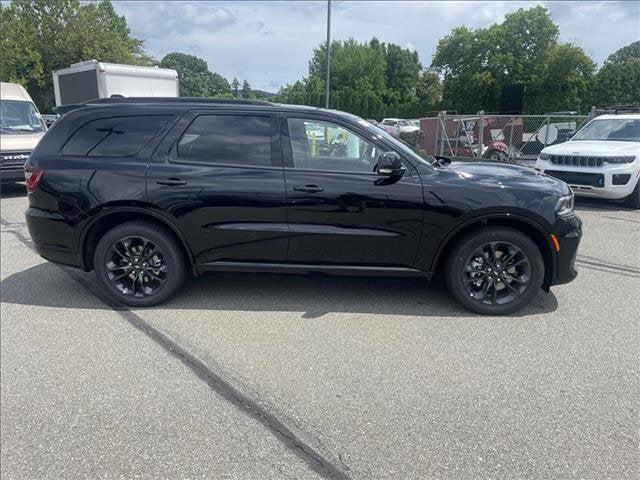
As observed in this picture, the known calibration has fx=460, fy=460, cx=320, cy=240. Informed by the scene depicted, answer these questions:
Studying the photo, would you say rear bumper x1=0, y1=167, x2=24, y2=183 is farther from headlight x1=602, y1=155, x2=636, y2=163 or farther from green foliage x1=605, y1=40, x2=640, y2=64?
green foliage x1=605, y1=40, x2=640, y2=64

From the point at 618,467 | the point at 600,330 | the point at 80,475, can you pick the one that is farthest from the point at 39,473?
the point at 600,330

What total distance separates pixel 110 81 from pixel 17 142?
14.6 ft

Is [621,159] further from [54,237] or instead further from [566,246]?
[54,237]

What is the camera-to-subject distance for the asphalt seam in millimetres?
2334

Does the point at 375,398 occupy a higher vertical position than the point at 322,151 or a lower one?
lower

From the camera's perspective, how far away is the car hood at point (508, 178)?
3.95 meters

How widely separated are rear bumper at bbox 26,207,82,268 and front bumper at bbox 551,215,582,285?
4.35 meters

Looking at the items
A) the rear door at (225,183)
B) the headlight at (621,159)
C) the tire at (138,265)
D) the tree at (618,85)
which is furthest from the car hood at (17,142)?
the tree at (618,85)

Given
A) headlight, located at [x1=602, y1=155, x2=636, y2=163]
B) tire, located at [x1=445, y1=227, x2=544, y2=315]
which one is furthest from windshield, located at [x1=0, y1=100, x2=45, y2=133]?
headlight, located at [x1=602, y1=155, x2=636, y2=163]

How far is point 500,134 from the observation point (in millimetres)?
14109

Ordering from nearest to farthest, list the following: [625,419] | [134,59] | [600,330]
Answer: [625,419]
[600,330]
[134,59]

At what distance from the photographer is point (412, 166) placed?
4023mm

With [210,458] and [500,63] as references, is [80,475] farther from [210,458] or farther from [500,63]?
[500,63]

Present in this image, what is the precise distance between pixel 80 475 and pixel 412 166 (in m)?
3.21
